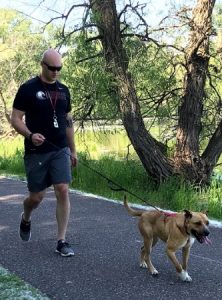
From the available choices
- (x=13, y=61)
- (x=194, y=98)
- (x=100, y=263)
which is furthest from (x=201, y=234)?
(x=13, y=61)

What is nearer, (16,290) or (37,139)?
(16,290)

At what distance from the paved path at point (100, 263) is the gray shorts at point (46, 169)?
0.81 m

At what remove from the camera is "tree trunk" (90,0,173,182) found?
379 inches

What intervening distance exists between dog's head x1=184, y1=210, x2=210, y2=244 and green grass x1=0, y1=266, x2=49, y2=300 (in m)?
1.40

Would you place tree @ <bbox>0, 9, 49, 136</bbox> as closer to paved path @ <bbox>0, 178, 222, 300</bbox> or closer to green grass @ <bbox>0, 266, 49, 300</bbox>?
paved path @ <bbox>0, 178, 222, 300</bbox>

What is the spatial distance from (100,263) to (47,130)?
1526 mm

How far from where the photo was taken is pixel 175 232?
185 inches

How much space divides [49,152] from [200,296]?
2.25 metres

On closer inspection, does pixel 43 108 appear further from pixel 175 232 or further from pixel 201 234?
pixel 201 234

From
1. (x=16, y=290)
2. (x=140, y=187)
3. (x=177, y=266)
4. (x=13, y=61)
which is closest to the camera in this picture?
(x=16, y=290)

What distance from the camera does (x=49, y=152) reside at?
5547 millimetres

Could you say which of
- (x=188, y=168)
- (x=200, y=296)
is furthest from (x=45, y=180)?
(x=188, y=168)

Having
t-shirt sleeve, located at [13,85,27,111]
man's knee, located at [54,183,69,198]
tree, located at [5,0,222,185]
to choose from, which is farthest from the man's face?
tree, located at [5,0,222,185]

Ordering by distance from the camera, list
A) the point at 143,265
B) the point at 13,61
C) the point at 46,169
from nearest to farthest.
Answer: the point at 143,265 < the point at 46,169 < the point at 13,61
